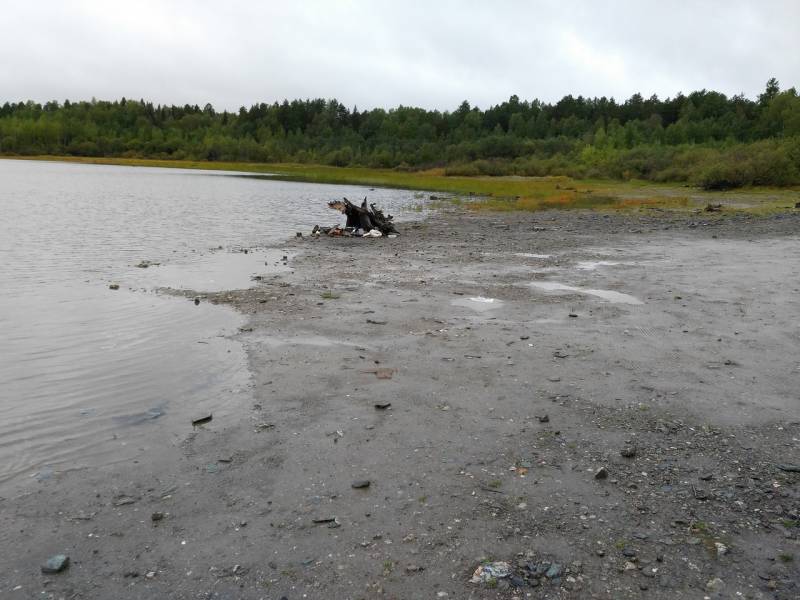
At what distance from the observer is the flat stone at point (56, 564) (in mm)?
4674

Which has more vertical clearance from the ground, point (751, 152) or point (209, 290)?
point (751, 152)

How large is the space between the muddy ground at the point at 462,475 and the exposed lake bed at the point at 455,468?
0.08 feet

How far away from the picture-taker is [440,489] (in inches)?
231

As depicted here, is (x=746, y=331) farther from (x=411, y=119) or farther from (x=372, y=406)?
(x=411, y=119)

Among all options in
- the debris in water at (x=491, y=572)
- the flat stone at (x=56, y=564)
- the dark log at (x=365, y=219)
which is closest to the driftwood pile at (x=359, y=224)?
the dark log at (x=365, y=219)

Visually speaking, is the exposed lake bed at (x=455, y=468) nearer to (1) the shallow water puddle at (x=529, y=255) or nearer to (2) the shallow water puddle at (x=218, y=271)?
(2) the shallow water puddle at (x=218, y=271)

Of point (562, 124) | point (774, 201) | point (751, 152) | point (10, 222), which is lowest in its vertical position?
point (10, 222)

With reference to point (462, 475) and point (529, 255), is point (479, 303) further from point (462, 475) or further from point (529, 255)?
point (529, 255)

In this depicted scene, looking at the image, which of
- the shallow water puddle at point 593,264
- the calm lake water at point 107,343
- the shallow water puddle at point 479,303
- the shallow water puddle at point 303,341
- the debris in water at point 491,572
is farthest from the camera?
the shallow water puddle at point 593,264

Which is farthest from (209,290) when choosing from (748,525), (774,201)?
(774,201)

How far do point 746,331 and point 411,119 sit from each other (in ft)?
650

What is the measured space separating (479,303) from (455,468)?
811 cm

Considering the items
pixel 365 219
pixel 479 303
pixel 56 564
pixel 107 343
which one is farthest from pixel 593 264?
pixel 56 564

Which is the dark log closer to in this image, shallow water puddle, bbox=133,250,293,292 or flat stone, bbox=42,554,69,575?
shallow water puddle, bbox=133,250,293,292
